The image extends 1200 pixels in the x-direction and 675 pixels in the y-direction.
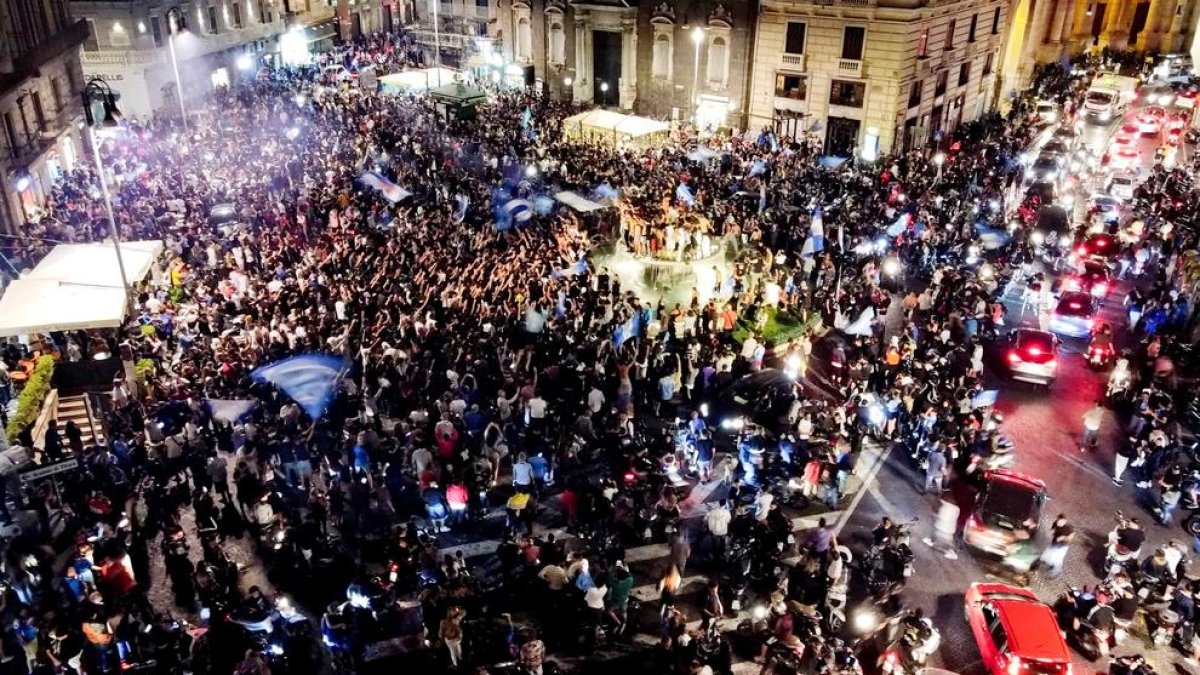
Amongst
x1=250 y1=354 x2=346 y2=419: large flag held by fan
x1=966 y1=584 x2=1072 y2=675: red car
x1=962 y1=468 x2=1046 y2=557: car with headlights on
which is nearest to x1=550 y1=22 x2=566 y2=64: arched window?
x1=250 y1=354 x2=346 y2=419: large flag held by fan

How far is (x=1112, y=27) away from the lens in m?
66.9

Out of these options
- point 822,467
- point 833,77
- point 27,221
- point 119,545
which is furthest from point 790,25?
point 119,545

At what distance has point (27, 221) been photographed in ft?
96.3

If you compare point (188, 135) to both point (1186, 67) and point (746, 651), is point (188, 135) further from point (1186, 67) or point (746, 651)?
point (1186, 67)

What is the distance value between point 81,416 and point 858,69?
112 feet

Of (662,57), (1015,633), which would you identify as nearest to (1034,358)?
(1015,633)

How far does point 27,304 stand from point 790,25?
33587mm

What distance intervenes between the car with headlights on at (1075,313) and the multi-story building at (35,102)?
32637 millimetres

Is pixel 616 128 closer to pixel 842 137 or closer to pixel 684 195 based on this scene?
pixel 684 195

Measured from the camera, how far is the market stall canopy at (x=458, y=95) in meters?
38.5

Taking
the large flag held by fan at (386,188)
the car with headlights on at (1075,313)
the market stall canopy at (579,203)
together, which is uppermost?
the large flag held by fan at (386,188)

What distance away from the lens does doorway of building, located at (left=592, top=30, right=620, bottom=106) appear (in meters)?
46.8

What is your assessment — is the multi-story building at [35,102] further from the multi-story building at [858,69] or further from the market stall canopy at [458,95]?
→ the multi-story building at [858,69]

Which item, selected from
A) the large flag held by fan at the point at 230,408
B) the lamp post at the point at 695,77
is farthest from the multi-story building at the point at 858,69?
the large flag held by fan at the point at 230,408
